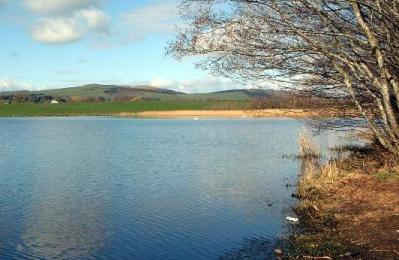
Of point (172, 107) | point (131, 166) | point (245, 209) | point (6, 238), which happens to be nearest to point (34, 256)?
point (6, 238)

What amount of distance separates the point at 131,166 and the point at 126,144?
13667mm

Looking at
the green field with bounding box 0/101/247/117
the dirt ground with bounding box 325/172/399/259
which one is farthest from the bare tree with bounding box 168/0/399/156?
the green field with bounding box 0/101/247/117

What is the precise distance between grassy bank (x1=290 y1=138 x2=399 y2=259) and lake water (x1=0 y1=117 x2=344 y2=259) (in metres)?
0.76

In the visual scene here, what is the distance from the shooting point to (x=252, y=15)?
46.6 feet

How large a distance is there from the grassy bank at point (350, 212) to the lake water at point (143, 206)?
0.76 meters

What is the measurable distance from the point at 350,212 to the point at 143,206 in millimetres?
5927

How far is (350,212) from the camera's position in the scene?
1226 cm

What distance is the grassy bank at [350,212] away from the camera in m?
9.53

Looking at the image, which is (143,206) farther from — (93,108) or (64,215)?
(93,108)

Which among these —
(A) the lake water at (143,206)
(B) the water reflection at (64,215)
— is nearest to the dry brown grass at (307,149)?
(A) the lake water at (143,206)

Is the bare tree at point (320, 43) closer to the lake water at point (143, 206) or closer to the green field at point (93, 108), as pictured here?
the lake water at point (143, 206)

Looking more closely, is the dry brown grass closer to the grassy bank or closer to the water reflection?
the grassy bank

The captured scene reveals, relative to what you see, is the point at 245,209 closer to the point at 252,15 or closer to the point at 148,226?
the point at 148,226

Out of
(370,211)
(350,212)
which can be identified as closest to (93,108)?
(350,212)
